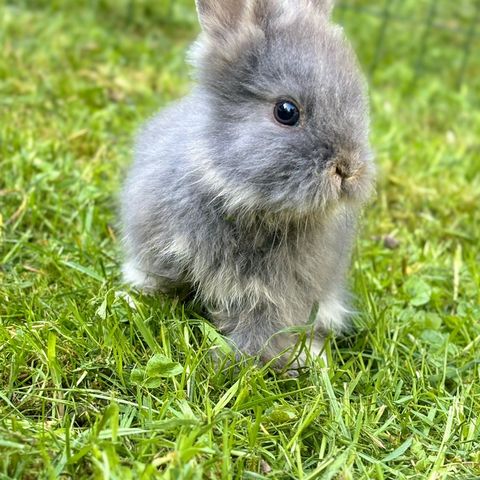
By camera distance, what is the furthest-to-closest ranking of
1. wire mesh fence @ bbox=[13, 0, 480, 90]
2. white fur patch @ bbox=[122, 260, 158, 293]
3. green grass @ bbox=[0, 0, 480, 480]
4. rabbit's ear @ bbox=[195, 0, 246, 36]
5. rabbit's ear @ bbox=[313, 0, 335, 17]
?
wire mesh fence @ bbox=[13, 0, 480, 90] < white fur patch @ bbox=[122, 260, 158, 293] < rabbit's ear @ bbox=[313, 0, 335, 17] < rabbit's ear @ bbox=[195, 0, 246, 36] < green grass @ bbox=[0, 0, 480, 480]

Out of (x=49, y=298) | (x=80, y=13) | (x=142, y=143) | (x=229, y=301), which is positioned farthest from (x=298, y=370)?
(x=80, y=13)

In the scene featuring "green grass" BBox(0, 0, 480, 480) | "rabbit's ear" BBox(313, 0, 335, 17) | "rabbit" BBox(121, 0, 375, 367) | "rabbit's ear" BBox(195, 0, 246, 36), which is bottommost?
"green grass" BBox(0, 0, 480, 480)

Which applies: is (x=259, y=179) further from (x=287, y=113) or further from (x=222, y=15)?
(x=222, y=15)

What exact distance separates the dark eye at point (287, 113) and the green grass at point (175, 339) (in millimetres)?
809

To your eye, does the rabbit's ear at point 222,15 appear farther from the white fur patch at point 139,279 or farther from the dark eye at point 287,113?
the white fur patch at point 139,279

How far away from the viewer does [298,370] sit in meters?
2.72

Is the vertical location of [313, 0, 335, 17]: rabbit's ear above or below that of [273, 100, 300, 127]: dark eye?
above

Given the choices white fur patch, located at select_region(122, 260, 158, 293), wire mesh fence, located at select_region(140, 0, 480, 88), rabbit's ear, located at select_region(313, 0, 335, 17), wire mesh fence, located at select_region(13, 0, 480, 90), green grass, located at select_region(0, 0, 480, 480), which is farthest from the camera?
wire mesh fence, located at select_region(140, 0, 480, 88)

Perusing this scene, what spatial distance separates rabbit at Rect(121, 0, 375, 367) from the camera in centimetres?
240

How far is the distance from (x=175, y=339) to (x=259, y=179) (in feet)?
2.27

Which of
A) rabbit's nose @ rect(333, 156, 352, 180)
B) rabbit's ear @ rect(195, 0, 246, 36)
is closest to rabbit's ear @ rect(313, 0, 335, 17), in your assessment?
rabbit's ear @ rect(195, 0, 246, 36)

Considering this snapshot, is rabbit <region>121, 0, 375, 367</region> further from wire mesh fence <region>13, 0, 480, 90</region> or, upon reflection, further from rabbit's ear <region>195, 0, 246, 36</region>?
wire mesh fence <region>13, 0, 480, 90</region>

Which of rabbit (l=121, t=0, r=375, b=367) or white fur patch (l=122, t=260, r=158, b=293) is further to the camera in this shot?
white fur patch (l=122, t=260, r=158, b=293)

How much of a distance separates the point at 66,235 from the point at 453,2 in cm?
589
